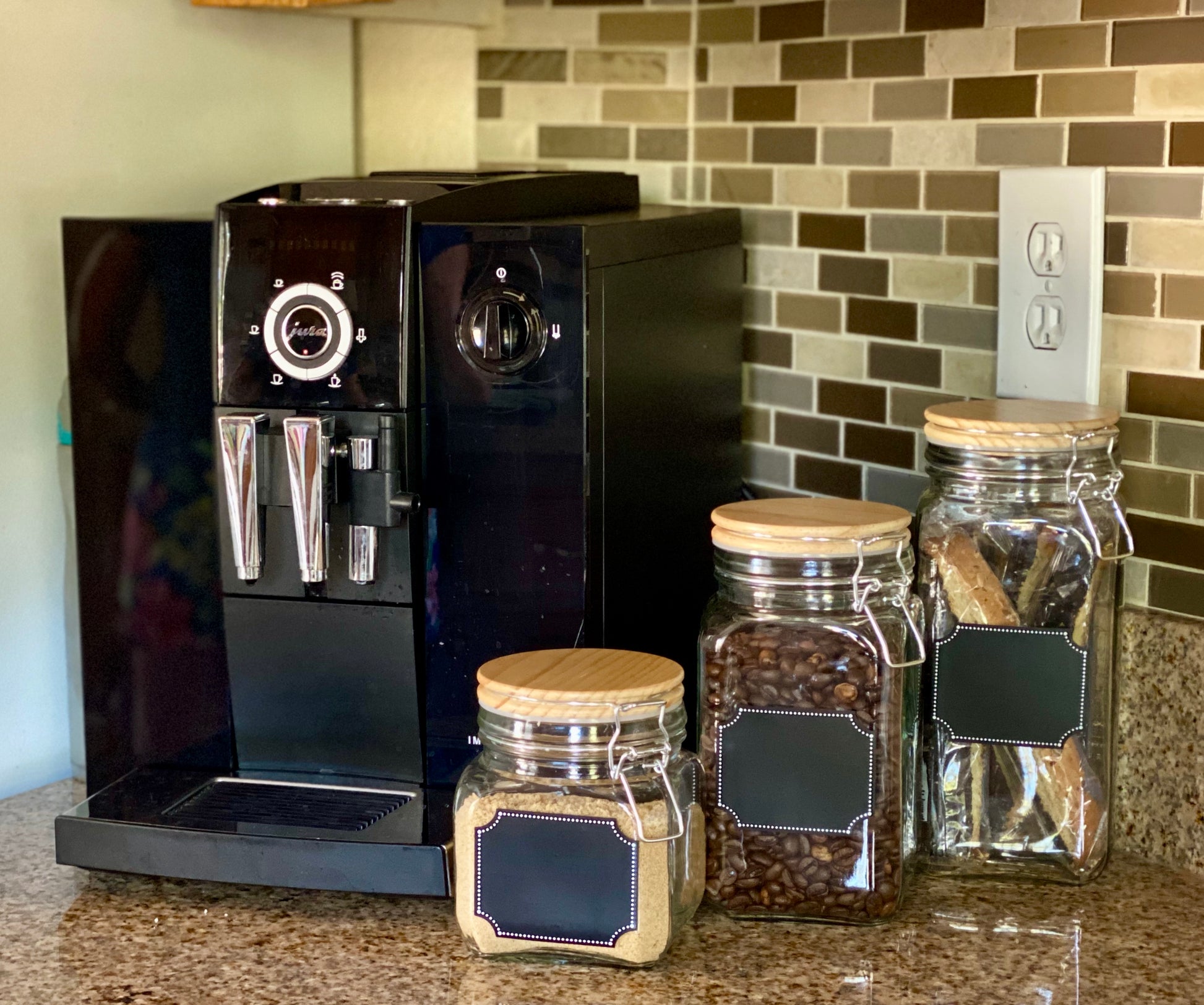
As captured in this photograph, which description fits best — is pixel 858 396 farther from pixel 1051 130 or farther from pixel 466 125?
pixel 466 125

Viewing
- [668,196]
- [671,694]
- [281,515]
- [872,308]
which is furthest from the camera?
[668,196]

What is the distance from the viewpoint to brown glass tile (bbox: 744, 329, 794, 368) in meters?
1.23

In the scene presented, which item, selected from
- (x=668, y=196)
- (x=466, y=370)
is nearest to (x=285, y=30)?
(x=668, y=196)

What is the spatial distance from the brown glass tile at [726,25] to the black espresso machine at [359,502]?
10.0 inches

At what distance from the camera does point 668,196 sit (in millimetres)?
1279

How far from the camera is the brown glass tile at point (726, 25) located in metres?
1.22

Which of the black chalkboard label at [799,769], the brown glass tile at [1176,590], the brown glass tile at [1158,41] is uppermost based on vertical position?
the brown glass tile at [1158,41]

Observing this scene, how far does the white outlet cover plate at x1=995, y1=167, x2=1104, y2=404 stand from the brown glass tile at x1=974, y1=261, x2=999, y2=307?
0.4 inches

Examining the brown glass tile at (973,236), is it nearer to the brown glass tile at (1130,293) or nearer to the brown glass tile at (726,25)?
the brown glass tile at (1130,293)

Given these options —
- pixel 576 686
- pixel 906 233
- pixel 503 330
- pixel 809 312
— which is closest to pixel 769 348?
pixel 809 312

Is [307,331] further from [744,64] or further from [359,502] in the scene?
[744,64]

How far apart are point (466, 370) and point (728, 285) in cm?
33

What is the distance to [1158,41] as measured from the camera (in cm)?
97

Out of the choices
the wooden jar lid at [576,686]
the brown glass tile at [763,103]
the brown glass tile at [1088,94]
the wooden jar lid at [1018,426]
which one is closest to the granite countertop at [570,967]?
the wooden jar lid at [576,686]
